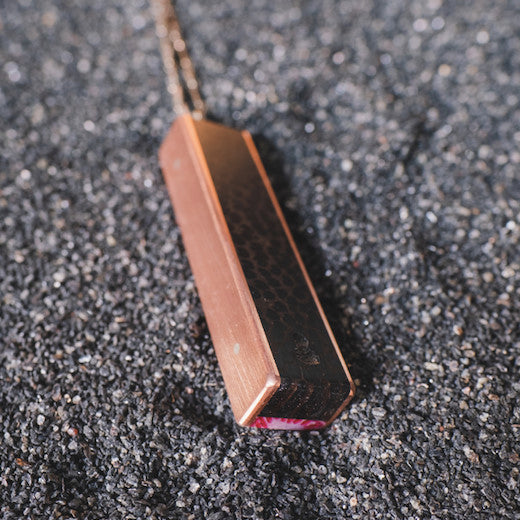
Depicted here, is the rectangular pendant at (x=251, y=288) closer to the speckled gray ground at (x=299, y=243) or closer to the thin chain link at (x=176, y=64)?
the speckled gray ground at (x=299, y=243)

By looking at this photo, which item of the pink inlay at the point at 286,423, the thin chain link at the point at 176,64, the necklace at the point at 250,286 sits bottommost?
the pink inlay at the point at 286,423

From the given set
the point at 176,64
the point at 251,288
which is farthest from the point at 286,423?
the point at 176,64

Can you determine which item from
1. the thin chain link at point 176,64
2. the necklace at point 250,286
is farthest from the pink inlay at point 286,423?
the thin chain link at point 176,64

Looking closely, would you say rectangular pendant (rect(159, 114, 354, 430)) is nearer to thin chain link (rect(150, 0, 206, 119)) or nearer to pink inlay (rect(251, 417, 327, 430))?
pink inlay (rect(251, 417, 327, 430))

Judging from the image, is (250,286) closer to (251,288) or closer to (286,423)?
(251,288)

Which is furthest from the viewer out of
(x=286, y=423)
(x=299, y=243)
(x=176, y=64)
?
(x=176, y=64)

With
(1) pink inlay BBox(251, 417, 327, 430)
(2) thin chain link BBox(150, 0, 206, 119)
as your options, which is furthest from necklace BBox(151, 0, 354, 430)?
(2) thin chain link BBox(150, 0, 206, 119)

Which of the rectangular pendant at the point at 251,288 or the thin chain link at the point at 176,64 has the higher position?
the thin chain link at the point at 176,64
